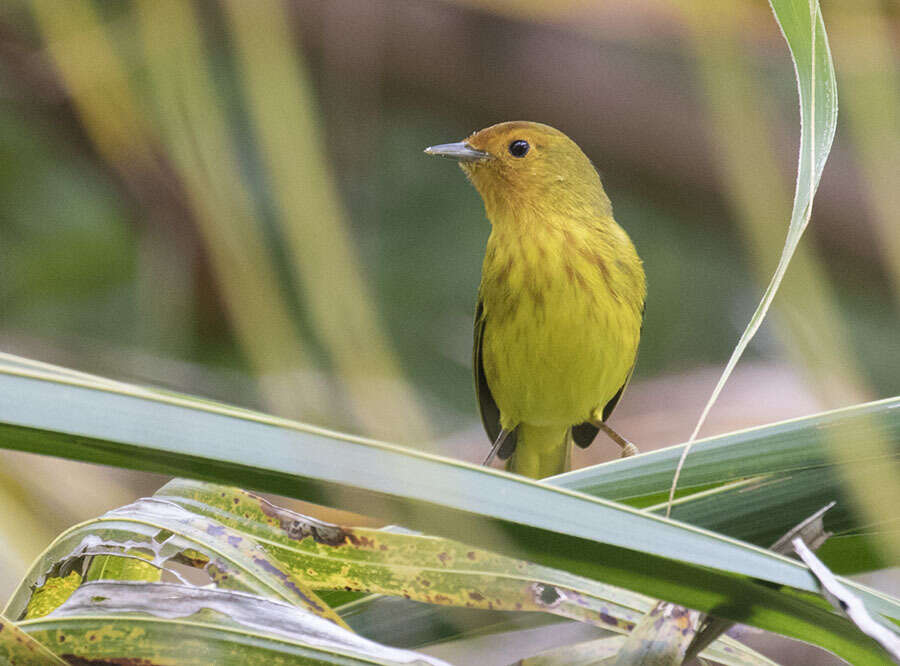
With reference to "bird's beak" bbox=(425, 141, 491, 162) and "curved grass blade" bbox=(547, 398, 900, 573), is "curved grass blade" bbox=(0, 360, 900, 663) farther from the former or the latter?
"bird's beak" bbox=(425, 141, 491, 162)

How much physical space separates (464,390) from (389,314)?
0.65 m

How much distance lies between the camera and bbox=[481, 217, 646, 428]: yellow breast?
7.85ft

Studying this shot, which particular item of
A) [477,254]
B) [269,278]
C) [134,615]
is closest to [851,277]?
[477,254]

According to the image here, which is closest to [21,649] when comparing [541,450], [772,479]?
[772,479]

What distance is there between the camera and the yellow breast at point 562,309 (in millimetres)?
2393

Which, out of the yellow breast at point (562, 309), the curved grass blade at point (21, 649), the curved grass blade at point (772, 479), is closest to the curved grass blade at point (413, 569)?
the curved grass blade at point (772, 479)

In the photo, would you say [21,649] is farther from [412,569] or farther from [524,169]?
[524,169]

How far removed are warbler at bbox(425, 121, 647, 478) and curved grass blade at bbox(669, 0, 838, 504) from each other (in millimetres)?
1539

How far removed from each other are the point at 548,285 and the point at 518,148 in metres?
0.45

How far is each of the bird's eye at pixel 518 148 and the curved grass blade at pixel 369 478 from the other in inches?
77.5

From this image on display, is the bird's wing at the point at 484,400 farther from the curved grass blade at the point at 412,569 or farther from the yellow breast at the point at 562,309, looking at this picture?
the curved grass blade at the point at 412,569

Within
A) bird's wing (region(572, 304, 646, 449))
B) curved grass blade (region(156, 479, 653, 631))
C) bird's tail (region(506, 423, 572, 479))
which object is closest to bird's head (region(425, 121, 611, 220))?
bird's wing (region(572, 304, 646, 449))

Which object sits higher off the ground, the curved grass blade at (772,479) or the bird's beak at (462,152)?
the bird's beak at (462,152)

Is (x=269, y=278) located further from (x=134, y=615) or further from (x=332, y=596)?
(x=134, y=615)
